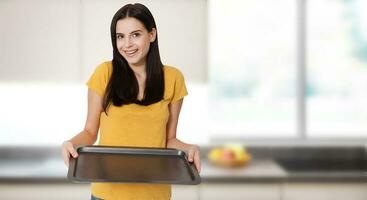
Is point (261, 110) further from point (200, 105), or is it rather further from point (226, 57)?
point (200, 105)

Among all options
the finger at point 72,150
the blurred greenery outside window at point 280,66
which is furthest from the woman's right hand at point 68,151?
the blurred greenery outside window at point 280,66

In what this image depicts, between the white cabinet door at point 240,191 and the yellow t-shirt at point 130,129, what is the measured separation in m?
0.85

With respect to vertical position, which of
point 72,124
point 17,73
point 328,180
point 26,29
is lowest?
point 328,180

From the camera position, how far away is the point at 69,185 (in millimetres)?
2324

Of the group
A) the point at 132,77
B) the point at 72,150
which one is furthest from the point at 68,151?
the point at 132,77

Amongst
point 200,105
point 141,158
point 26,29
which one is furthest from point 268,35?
point 141,158

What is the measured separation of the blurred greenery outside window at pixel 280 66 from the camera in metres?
3.06

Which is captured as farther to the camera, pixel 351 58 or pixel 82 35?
pixel 351 58

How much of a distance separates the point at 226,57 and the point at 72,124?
2.95ft

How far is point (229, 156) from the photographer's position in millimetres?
2521

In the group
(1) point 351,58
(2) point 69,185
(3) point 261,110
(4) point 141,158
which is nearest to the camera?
(4) point 141,158

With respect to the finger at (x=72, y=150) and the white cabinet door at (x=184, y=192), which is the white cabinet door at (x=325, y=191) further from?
the finger at (x=72, y=150)

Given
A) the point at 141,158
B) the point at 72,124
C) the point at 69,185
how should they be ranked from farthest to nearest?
the point at 72,124 → the point at 69,185 → the point at 141,158

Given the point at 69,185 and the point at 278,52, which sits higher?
the point at 278,52
